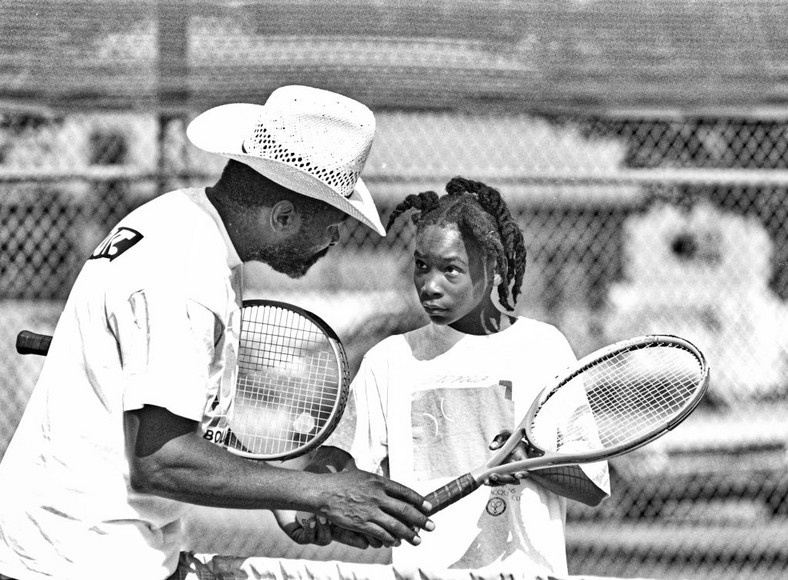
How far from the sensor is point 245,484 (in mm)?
2131

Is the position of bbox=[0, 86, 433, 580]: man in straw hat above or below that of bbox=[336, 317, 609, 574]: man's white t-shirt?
above

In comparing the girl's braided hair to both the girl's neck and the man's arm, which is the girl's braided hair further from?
the man's arm

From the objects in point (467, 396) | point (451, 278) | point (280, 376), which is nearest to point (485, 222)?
point (451, 278)

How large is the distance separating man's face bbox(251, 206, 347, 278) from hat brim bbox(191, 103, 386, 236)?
0.04 metres

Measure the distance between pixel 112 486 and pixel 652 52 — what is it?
126 inches

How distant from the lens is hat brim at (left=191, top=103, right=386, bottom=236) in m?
2.32

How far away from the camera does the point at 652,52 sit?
4.61 meters

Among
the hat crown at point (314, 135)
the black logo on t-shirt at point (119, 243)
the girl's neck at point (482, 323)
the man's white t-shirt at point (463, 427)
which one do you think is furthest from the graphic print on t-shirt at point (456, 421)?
the black logo on t-shirt at point (119, 243)

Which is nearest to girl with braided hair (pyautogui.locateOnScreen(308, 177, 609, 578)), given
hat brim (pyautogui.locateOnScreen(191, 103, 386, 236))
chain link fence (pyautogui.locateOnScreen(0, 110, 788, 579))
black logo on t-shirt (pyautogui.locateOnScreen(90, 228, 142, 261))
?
hat brim (pyautogui.locateOnScreen(191, 103, 386, 236))

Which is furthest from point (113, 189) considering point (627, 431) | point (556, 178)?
point (627, 431)

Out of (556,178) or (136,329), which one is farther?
(556,178)

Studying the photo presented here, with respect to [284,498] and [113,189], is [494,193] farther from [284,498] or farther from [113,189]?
[113,189]

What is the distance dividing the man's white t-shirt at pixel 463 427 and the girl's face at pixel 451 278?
8 centimetres

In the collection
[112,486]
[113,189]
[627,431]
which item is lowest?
[113,189]
